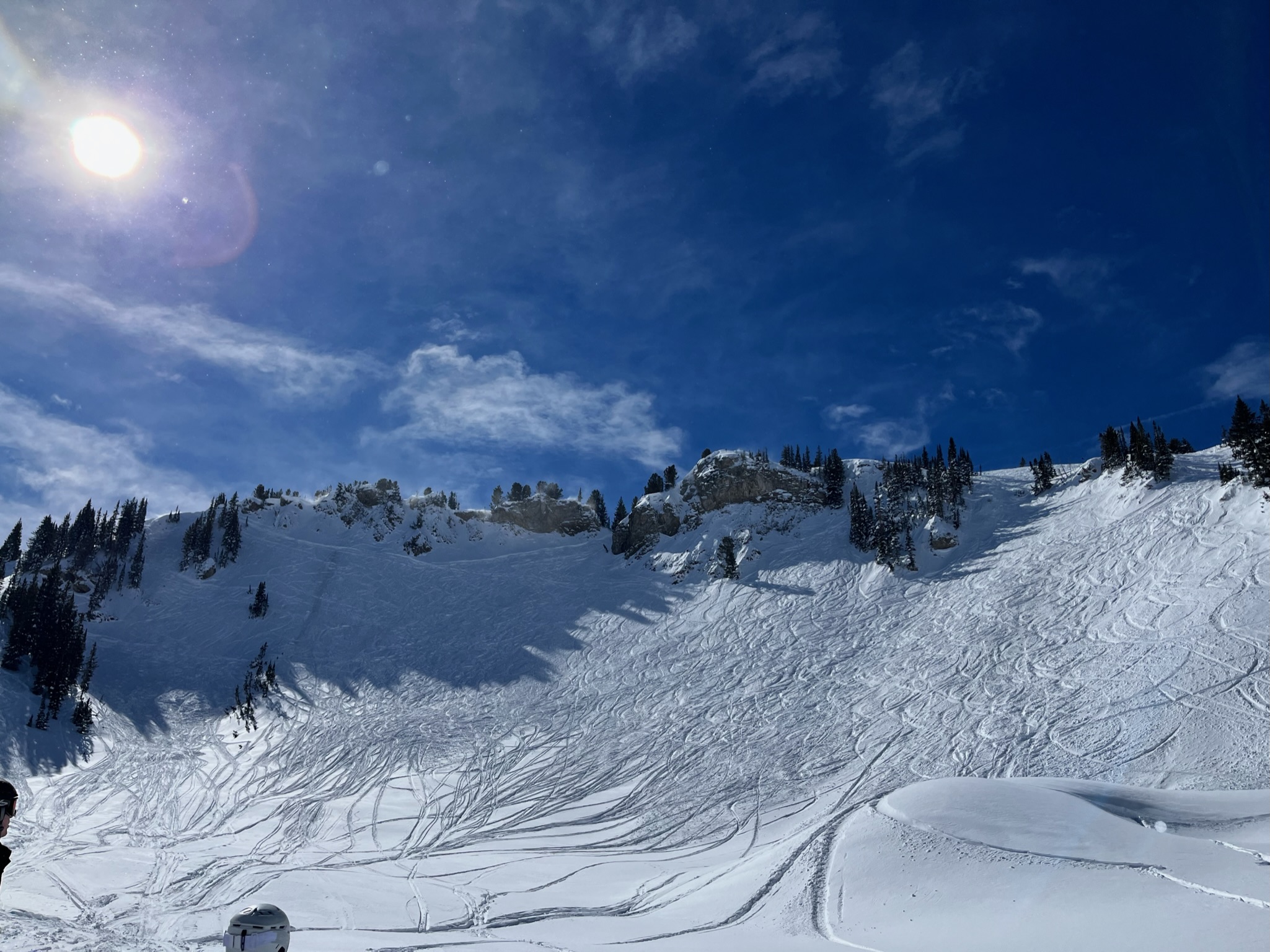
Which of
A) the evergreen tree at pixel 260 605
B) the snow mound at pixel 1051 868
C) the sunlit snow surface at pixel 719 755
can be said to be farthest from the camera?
the evergreen tree at pixel 260 605

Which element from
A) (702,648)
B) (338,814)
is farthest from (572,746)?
(702,648)

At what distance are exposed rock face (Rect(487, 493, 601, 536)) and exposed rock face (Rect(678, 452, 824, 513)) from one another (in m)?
18.1

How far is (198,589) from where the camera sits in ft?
229

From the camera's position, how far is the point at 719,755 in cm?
3195

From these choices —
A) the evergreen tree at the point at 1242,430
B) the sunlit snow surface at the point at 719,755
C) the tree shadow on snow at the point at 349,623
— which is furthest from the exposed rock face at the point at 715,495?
the evergreen tree at the point at 1242,430

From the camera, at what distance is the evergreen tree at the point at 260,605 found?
6347cm

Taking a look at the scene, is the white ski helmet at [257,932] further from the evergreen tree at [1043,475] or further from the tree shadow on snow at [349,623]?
the evergreen tree at [1043,475]

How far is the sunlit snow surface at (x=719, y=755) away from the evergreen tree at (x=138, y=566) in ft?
9.53

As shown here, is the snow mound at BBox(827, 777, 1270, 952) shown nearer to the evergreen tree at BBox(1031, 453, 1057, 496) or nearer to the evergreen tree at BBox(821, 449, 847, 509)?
the evergreen tree at BBox(1031, 453, 1057, 496)

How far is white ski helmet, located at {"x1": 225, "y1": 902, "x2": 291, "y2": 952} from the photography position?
8.09m

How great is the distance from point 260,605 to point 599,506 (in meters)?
54.4

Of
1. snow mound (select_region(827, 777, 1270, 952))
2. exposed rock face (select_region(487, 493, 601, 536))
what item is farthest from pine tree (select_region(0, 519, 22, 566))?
snow mound (select_region(827, 777, 1270, 952))

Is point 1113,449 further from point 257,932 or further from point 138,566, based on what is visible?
point 138,566

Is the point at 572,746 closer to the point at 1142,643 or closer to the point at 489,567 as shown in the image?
the point at 1142,643
